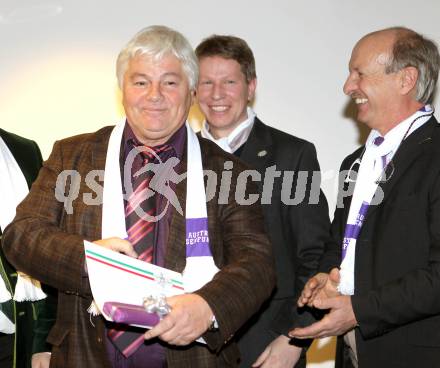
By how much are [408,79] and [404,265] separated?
78cm

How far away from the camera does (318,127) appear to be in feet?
13.7

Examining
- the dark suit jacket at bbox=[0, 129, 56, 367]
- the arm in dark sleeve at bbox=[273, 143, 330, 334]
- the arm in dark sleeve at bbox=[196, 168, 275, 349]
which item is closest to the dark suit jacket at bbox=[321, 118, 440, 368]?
the arm in dark sleeve at bbox=[273, 143, 330, 334]

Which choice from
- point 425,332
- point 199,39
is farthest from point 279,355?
point 199,39

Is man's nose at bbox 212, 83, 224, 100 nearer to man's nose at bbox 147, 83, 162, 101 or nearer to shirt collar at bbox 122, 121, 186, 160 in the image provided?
shirt collar at bbox 122, 121, 186, 160

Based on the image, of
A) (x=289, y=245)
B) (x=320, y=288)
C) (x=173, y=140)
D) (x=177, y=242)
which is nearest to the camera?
(x=177, y=242)

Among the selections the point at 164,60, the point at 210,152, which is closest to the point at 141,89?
the point at 164,60

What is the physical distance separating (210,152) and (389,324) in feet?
2.94

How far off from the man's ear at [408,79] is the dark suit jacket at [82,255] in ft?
2.71

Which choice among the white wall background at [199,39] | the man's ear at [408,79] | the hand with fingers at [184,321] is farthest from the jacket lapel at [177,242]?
the white wall background at [199,39]

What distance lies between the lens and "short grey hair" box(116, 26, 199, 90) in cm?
224

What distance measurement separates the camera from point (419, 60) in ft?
8.77

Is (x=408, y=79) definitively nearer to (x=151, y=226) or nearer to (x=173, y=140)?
(x=173, y=140)

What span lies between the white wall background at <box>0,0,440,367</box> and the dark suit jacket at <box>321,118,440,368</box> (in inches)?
63.5

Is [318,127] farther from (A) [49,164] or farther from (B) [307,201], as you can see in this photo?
(A) [49,164]
